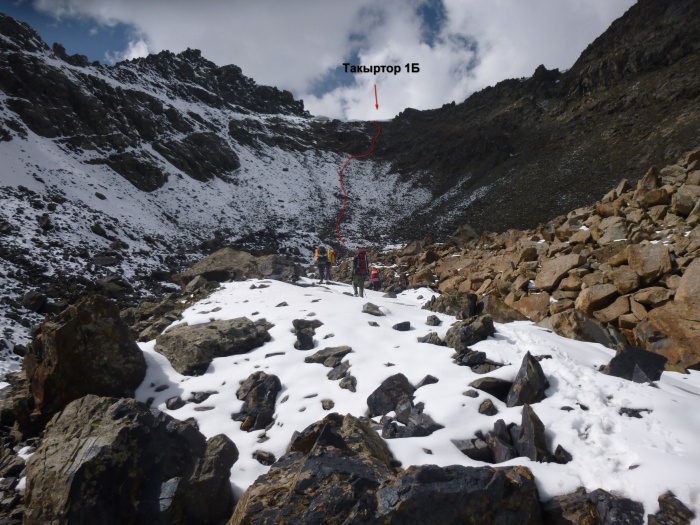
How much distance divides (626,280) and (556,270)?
5.82 feet

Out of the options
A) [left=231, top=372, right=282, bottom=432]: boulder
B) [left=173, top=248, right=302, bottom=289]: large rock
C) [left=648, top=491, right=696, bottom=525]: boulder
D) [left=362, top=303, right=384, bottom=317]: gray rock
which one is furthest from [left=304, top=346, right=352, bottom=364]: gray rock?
[left=173, top=248, right=302, bottom=289]: large rock

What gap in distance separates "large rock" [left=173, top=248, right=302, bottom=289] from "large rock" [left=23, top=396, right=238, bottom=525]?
1058 cm

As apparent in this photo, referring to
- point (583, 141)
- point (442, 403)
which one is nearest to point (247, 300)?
point (442, 403)

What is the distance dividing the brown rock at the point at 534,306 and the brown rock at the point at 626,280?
154cm

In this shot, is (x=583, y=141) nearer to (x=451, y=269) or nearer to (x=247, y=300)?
(x=451, y=269)

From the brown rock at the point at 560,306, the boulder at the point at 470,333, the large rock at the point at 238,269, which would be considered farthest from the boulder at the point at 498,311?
the large rock at the point at 238,269

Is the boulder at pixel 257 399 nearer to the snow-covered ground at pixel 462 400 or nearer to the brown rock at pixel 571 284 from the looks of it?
the snow-covered ground at pixel 462 400

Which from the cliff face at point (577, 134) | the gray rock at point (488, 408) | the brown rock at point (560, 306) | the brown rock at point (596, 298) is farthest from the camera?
the cliff face at point (577, 134)

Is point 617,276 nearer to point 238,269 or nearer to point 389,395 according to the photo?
point 389,395

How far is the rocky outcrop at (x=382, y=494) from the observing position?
132 inches

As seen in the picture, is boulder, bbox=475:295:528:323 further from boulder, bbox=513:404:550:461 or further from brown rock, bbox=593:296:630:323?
boulder, bbox=513:404:550:461

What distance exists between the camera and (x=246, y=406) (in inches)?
261

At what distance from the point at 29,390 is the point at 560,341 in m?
10.1

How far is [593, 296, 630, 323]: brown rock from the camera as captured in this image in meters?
8.17
